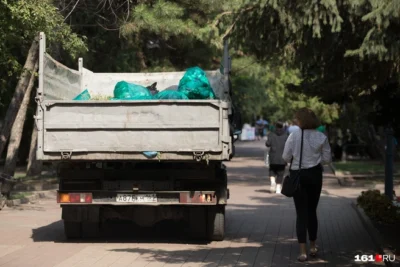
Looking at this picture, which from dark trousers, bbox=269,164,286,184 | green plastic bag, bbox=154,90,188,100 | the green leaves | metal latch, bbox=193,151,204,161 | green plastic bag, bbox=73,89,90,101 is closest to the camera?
metal latch, bbox=193,151,204,161

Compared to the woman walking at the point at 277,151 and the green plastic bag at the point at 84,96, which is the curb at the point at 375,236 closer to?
the green plastic bag at the point at 84,96

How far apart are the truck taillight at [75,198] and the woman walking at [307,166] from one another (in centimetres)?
279

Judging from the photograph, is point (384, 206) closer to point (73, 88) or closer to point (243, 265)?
point (243, 265)

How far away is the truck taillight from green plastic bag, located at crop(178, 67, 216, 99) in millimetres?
2004

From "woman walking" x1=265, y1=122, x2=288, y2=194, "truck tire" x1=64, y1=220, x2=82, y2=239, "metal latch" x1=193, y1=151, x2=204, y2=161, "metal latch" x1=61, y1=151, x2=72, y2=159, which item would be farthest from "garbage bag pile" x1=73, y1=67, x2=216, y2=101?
"woman walking" x1=265, y1=122, x2=288, y2=194

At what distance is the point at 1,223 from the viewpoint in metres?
13.2

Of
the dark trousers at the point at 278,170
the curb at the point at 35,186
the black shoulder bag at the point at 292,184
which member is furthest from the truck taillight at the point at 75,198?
the curb at the point at 35,186

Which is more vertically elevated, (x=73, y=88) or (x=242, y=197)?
(x=73, y=88)

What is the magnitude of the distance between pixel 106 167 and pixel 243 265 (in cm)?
266

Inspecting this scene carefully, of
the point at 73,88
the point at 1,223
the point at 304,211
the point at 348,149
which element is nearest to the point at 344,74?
the point at 304,211

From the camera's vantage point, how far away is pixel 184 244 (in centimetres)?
1073

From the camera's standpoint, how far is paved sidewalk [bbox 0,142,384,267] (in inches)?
Answer: 363

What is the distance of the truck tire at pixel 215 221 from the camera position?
35.0 feet

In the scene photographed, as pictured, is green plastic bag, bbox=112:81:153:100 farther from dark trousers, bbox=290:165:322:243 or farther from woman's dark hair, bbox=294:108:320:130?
dark trousers, bbox=290:165:322:243
